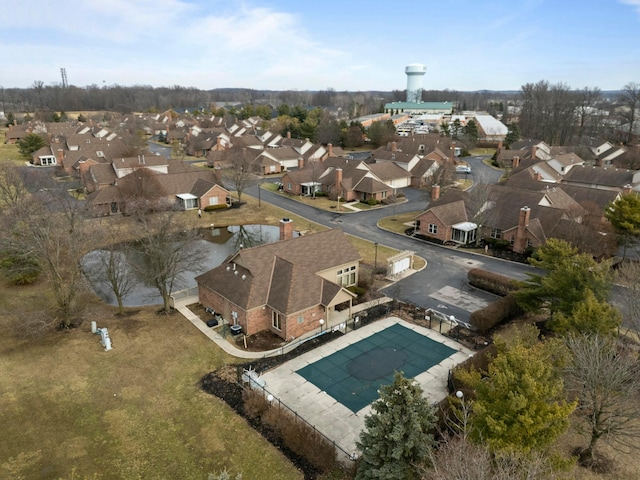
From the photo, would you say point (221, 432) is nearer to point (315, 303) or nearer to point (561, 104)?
point (315, 303)

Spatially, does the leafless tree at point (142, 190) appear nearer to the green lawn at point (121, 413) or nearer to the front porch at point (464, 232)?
the green lawn at point (121, 413)

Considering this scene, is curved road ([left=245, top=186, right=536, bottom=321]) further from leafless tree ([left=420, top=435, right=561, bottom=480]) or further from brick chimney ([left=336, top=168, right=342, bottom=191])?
leafless tree ([left=420, top=435, right=561, bottom=480])

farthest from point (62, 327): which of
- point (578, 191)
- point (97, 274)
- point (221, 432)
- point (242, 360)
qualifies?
point (578, 191)

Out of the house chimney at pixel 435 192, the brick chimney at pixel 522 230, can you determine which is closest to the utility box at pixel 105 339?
the brick chimney at pixel 522 230

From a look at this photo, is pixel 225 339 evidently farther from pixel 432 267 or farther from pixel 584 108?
pixel 584 108

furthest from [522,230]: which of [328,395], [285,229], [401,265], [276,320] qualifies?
[328,395]

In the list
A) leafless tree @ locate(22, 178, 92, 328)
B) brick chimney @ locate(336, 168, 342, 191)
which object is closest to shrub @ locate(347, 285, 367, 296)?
leafless tree @ locate(22, 178, 92, 328)
